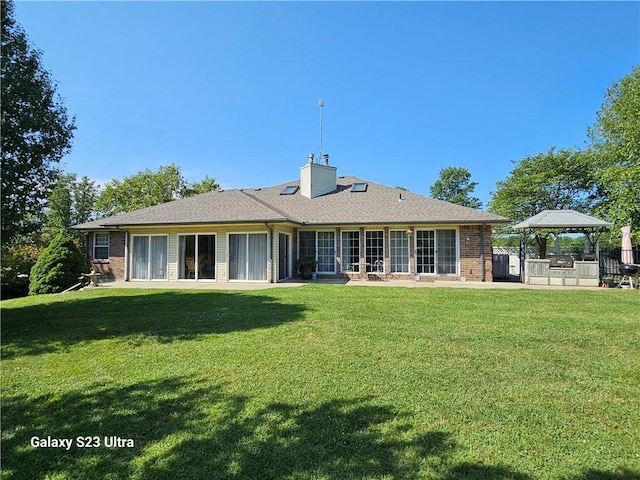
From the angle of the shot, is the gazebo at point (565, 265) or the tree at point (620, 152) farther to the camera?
the tree at point (620, 152)

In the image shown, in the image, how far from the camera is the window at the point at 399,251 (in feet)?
49.9

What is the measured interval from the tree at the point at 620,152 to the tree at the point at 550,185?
32.8 inches

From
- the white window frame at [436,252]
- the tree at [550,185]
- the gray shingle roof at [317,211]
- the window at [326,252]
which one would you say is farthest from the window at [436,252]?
the tree at [550,185]

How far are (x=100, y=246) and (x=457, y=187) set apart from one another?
37737 millimetres

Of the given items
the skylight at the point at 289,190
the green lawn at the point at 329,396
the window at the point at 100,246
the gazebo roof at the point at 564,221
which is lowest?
the green lawn at the point at 329,396

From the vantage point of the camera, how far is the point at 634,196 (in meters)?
15.8

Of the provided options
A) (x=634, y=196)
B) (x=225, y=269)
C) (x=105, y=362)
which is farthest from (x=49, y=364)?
(x=634, y=196)

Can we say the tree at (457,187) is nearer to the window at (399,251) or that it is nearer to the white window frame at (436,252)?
the white window frame at (436,252)

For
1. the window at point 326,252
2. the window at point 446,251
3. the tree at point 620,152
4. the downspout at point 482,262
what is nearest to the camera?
the downspout at point 482,262

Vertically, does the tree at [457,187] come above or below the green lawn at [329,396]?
above

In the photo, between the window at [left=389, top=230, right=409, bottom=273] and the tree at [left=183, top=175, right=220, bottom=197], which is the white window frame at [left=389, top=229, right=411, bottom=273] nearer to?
the window at [left=389, top=230, right=409, bottom=273]

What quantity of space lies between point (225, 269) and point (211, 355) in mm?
9917

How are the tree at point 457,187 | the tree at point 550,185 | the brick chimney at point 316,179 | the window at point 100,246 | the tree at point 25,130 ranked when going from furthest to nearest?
1. the tree at point 457,187
2. the tree at point 550,185
3. the brick chimney at point 316,179
4. the window at point 100,246
5. the tree at point 25,130

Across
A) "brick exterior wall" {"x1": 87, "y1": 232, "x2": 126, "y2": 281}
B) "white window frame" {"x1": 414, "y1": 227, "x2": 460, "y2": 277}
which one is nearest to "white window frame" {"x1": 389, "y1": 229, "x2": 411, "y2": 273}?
"white window frame" {"x1": 414, "y1": 227, "x2": 460, "y2": 277}
